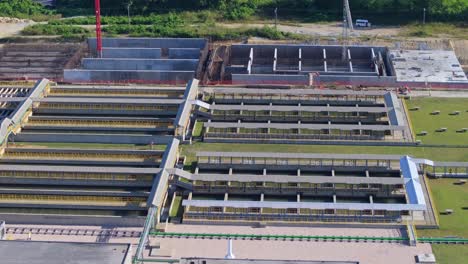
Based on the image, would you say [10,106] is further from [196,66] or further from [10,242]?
[10,242]

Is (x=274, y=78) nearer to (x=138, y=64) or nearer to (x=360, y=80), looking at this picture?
(x=360, y=80)

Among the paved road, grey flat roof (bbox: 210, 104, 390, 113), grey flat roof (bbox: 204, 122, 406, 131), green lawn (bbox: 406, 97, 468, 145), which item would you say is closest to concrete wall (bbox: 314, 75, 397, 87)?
the paved road

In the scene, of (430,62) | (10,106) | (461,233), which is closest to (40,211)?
(10,106)

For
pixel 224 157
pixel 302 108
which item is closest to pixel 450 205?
pixel 224 157

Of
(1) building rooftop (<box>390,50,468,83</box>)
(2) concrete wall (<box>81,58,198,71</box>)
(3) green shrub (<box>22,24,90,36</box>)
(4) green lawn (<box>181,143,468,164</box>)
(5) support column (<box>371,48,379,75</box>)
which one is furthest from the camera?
(3) green shrub (<box>22,24,90,36</box>)

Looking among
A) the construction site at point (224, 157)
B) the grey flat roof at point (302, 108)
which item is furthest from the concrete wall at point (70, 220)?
the grey flat roof at point (302, 108)

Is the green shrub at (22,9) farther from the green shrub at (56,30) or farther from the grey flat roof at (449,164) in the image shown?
the grey flat roof at (449,164)

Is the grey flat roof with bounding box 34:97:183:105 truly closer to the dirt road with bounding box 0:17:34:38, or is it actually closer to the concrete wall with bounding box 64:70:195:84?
the concrete wall with bounding box 64:70:195:84
